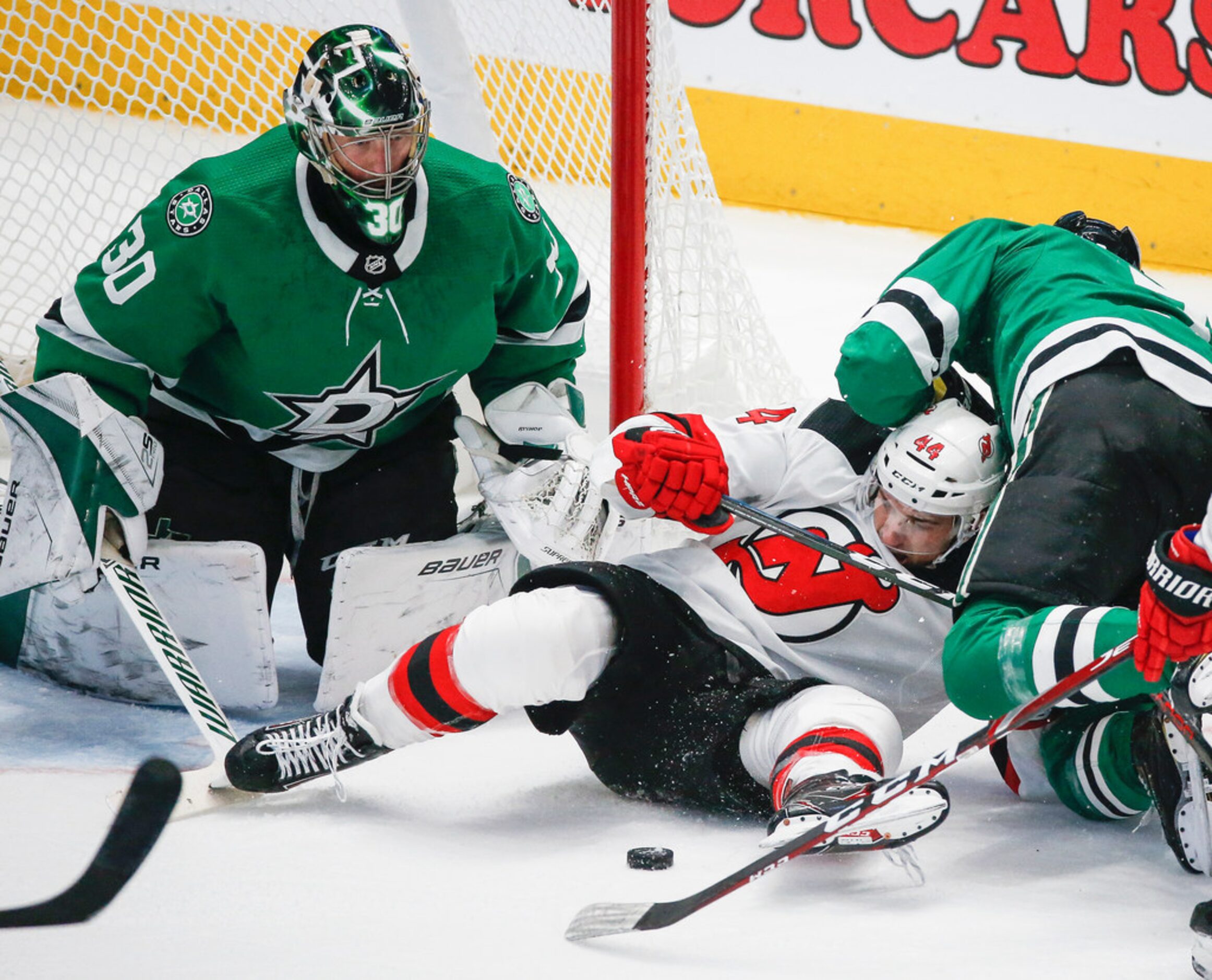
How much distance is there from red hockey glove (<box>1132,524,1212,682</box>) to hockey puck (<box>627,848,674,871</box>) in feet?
1.82

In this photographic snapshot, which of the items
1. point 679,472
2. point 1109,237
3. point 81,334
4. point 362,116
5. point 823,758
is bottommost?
point 823,758

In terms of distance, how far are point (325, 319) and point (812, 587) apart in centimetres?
82

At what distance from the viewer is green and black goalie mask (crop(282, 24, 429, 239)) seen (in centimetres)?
199

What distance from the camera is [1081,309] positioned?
1753 mm

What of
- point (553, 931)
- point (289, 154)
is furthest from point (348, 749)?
point (289, 154)

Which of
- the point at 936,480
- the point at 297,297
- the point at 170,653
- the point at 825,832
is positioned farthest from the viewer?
the point at 297,297

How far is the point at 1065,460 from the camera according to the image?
162 centimetres

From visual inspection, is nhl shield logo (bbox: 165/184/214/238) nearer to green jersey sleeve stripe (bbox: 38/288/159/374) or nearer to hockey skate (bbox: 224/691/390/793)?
green jersey sleeve stripe (bbox: 38/288/159/374)

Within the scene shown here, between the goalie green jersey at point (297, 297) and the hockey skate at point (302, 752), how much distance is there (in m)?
0.59

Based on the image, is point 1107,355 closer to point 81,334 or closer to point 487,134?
point 81,334

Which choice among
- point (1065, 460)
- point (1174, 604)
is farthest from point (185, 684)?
point (1174, 604)

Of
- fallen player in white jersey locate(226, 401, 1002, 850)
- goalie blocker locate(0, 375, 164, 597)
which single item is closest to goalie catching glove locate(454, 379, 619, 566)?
fallen player in white jersey locate(226, 401, 1002, 850)

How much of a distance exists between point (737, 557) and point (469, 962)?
2.38 feet

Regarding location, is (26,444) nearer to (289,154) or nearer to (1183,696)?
(289,154)
